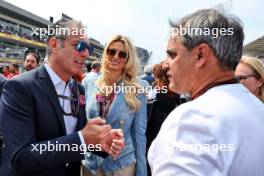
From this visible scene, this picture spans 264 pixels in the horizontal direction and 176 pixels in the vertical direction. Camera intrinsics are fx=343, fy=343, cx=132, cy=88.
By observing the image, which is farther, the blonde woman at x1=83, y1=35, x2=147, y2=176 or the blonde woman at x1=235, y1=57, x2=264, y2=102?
the blonde woman at x1=235, y1=57, x2=264, y2=102

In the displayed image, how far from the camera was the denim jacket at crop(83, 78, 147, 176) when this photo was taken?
2.91 meters

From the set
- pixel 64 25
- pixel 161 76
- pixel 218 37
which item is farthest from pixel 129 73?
pixel 218 37

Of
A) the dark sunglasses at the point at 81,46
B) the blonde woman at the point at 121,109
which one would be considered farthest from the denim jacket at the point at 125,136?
the dark sunglasses at the point at 81,46

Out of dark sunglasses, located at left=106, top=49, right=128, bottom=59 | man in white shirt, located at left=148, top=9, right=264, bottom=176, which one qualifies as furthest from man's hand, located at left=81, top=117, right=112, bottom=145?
dark sunglasses, located at left=106, top=49, right=128, bottom=59

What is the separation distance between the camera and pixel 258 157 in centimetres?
112

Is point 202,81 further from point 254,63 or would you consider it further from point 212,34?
point 254,63

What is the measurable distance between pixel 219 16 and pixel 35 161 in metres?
1.21

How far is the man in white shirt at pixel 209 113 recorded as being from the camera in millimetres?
1046

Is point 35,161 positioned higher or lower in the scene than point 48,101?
lower

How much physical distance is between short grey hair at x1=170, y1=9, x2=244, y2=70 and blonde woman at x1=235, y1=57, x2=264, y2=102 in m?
1.85

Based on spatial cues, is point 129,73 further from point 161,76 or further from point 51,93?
point 51,93

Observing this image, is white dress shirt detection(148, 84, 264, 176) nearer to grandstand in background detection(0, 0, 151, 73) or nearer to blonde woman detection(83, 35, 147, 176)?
blonde woman detection(83, 35, 147, 176)

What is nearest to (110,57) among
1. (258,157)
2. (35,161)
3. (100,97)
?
(100,97)

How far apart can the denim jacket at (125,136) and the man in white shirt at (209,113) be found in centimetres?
162
